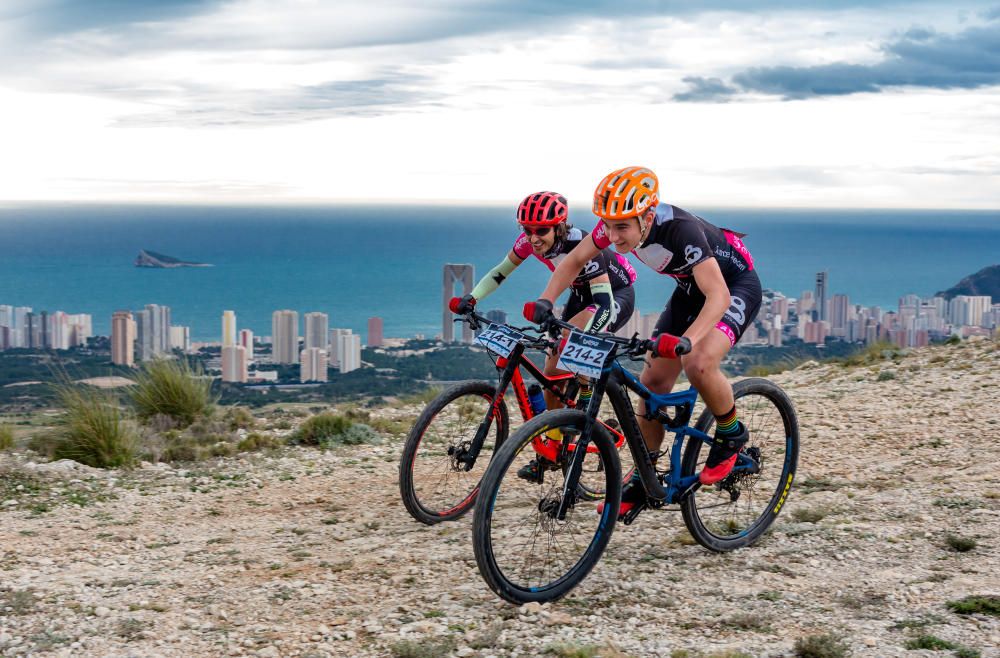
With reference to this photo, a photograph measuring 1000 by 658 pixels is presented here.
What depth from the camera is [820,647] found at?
3.90 m

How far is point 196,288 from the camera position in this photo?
6161 inches

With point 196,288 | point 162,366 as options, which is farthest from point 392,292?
point 162,366

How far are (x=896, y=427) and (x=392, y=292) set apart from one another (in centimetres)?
14415

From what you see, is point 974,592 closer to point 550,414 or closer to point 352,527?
point 550,414

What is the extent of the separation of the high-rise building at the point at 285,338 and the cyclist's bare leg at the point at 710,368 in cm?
3618

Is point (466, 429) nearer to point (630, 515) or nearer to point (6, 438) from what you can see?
point (630, 515)

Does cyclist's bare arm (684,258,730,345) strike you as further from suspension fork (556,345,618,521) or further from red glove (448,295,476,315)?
red glove (448,295,476,315)

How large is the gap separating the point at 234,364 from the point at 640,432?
28.9 m

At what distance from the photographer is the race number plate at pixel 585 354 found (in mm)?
4598

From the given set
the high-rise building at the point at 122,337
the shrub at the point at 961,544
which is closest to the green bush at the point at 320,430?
the shrub at the point at 961,544

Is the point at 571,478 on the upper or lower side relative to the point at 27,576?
upper

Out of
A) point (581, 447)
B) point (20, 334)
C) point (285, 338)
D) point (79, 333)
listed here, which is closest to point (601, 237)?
point (581, 447)

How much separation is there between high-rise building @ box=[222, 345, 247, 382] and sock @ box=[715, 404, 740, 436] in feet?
88.0

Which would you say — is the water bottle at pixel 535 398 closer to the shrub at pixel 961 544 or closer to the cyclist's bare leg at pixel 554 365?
the cyclist's bare leg at pixel 554 365
